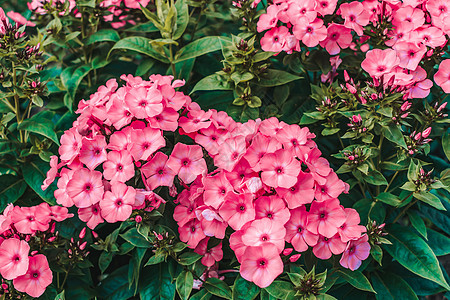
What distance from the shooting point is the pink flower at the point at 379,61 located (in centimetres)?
174

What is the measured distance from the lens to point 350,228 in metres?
1.56

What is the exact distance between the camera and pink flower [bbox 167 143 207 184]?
1610 millimetres

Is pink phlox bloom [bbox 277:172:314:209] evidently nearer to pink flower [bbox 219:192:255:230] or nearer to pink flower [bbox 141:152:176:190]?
pink flower [bbox 219:192:255:230]

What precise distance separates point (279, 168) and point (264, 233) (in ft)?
0.75

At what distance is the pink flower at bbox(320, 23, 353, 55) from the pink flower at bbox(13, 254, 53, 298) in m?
1.43

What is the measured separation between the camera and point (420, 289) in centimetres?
209

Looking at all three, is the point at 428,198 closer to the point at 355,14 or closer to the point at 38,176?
the point at 355,14

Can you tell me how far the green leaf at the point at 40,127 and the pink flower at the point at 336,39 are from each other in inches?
49.5

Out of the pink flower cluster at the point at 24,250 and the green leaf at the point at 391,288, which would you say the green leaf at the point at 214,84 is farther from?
the green leaf at the point at 391,288

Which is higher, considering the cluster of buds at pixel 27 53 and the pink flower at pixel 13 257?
the cluster of buds at pixel 27 53

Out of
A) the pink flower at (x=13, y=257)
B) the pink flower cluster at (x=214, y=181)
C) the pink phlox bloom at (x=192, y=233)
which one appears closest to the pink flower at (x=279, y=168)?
the pink flower cluster at (x=214, y=181)

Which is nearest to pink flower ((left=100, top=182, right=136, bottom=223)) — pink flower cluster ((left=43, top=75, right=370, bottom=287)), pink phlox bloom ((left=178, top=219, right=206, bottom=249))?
pink flower cluster ((left=43, top=75, right=370, bottom=287))

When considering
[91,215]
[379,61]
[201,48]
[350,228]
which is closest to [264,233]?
[350,228]

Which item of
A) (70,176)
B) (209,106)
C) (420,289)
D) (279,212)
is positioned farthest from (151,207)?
(420,289)
